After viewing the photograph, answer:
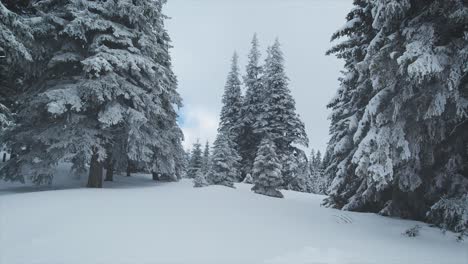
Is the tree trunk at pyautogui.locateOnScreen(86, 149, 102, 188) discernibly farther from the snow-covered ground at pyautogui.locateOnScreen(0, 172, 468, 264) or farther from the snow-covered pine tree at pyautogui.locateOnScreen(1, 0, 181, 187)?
the snow-covered ground at pyautogui.locateOnScreen(0, 172, 468, 264)

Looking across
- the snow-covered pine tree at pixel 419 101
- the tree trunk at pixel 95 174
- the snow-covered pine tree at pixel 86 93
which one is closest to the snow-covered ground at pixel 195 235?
the snow-covered pine tree at pixel 419 101

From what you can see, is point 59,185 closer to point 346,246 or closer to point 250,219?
point 250,219

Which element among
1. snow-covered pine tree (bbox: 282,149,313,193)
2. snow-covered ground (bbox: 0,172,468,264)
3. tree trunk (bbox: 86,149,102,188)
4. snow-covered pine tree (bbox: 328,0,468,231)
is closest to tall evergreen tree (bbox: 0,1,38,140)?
tree trunk (bbox: 86,149,102,188)

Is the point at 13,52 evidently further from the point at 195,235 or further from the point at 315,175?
the point at 315,175

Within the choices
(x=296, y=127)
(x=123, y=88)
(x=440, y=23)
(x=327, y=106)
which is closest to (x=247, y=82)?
(x=296, y=127)

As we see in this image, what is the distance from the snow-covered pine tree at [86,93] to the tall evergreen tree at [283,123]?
16533mm

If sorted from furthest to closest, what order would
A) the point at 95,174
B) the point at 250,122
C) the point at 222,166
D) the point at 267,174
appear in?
the point at 250,122, the point at 222,166, the point at 267,174, the point at 95,174

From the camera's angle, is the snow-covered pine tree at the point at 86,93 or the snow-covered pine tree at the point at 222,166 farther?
the snow-covered pine tree at the point at 222,166

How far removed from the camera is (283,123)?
27.7 m

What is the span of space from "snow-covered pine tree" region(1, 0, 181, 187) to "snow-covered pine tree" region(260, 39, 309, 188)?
16.6m

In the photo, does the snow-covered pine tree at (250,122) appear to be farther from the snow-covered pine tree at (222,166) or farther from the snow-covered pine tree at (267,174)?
the snow-covered pine tree at (267,174)

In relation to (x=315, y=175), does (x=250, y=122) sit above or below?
above

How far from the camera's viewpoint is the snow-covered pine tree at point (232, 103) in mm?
31531

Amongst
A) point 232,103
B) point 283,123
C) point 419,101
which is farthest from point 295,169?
point 419,101
